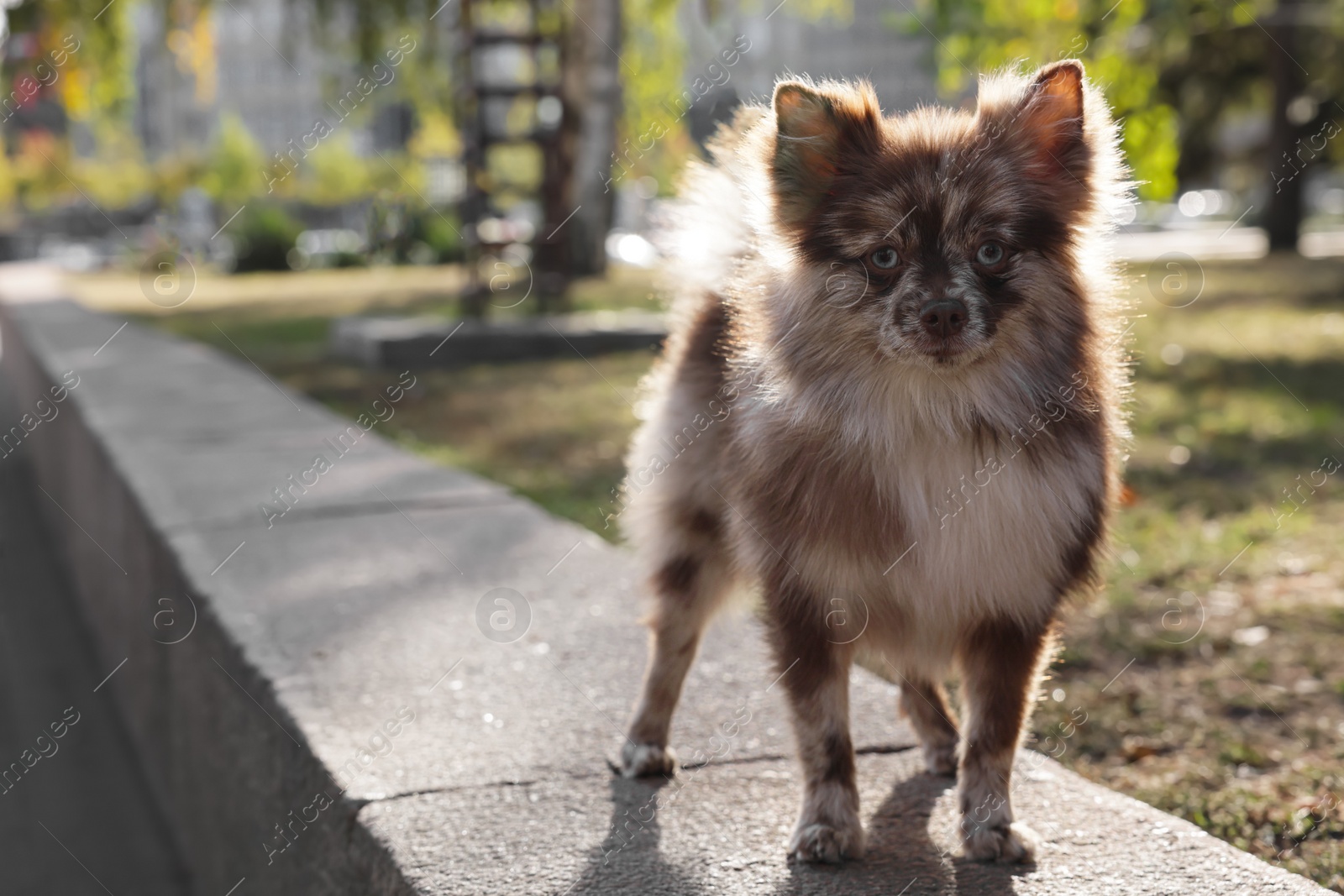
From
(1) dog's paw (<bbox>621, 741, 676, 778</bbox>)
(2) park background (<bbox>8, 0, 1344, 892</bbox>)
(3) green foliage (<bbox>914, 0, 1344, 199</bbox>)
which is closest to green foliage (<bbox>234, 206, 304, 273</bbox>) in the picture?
(2) park background (<bbox>8, 0, 1344, 892</bbox>)

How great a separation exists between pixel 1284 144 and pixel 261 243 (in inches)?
886

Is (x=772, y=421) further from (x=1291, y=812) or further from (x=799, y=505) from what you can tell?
(x=1291, y=812)

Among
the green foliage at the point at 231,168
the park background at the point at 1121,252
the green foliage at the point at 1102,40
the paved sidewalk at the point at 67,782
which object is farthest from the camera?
the green foliage at the point at 231,168

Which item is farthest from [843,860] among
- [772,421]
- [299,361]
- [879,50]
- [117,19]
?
[879,50]

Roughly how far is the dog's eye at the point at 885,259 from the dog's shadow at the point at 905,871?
1.23 m

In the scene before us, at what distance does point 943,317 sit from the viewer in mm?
2523

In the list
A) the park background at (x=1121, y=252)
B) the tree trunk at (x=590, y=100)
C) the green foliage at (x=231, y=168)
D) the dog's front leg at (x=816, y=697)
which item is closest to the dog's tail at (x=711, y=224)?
the park background at (x=1121, y=252)

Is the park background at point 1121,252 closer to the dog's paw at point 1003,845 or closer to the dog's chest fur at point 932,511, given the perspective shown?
the dog's chest fur at point 932,511

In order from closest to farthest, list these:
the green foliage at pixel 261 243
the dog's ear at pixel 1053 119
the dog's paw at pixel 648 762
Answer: the dog's ear at pixel 1053 119 < the dog's paw at pixel 648 762 < the green foliage at pixel 261 243

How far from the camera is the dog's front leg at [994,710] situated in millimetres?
2752

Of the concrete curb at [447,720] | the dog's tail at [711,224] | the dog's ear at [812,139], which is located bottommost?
the concrete curb at [447,720]

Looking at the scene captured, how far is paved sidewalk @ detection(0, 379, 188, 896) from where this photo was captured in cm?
489

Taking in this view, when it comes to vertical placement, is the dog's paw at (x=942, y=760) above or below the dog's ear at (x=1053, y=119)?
below

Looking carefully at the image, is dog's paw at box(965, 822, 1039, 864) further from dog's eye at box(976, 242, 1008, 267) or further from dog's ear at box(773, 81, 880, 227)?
dog's ear at box(773, 81, 880, 227)
